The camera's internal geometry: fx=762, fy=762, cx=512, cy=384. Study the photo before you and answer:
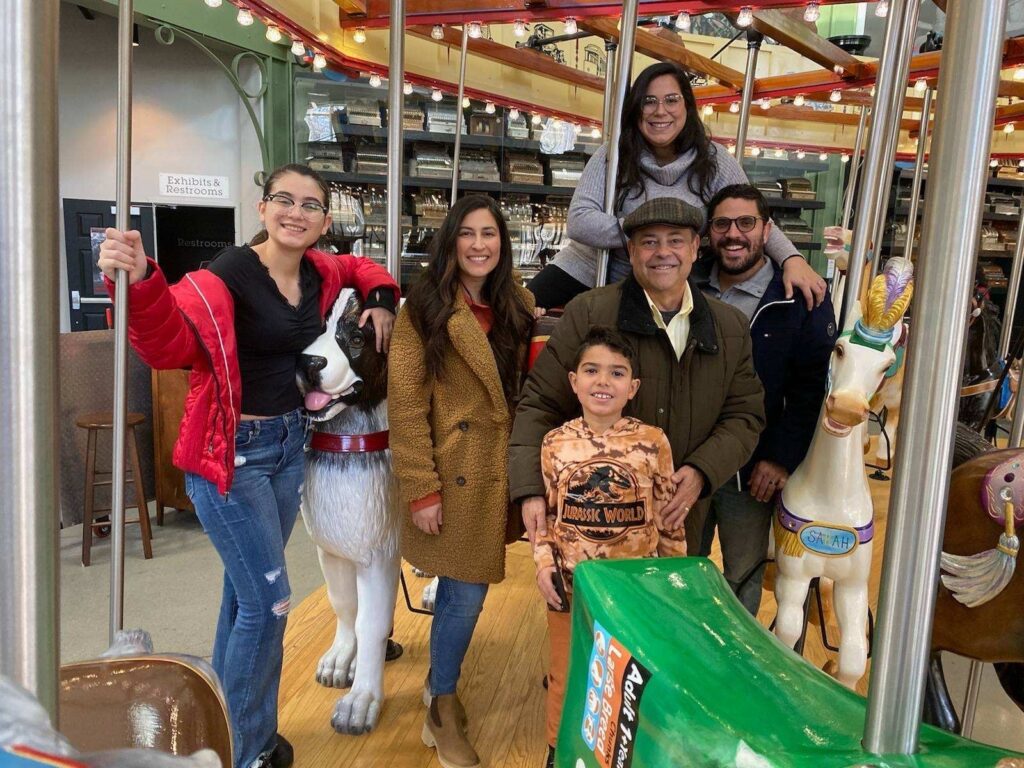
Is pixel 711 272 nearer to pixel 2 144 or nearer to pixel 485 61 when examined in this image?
pixel 2 144

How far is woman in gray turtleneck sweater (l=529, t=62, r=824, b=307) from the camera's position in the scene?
190 centimetres

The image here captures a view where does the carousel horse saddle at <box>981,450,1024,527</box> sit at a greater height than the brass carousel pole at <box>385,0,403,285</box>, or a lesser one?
lesser

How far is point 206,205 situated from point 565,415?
434 cm

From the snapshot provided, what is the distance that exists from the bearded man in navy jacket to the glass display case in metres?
2.93

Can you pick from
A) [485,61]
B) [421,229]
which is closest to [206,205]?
[421,229]

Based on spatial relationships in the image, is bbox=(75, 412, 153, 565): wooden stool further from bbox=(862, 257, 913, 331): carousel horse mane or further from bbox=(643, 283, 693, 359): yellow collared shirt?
bbox=(862, 257, 913, 331): carousel horse mane

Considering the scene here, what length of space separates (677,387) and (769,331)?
37 cm

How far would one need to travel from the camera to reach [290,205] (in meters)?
1.68

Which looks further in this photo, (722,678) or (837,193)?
(837,193)

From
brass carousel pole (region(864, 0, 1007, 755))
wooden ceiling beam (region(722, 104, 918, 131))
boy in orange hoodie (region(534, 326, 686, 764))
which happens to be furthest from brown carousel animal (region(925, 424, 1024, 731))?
wooden ceiling beam (region(722, 104, 918, 131))

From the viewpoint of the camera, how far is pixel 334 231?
4672mm

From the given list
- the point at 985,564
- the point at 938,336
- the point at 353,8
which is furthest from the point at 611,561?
the point at 353,8

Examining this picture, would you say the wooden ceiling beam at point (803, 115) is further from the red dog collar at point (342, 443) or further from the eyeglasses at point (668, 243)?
the red dog collar at point (342, 443)

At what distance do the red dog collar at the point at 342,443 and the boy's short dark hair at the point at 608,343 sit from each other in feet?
2.08
